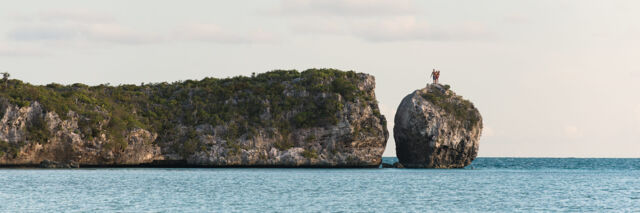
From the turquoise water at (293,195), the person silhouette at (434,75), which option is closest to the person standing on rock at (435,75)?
the person silhouette at (434,75)

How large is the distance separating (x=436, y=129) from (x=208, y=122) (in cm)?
3201

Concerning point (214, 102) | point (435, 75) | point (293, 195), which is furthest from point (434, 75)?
point (293, 195)

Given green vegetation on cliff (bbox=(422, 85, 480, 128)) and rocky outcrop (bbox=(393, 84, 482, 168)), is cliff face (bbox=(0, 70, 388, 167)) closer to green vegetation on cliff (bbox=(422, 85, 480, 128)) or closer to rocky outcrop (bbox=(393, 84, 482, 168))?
rocky outcrop (bbox=(393, 84, 482, 168))

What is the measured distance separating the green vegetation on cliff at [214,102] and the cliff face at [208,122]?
15 cm

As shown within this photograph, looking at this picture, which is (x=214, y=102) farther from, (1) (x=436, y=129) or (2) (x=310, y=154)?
(1) (x=436, y=129)

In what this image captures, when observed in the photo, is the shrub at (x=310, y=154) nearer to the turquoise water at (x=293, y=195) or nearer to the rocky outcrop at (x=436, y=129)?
the rocky outcrop at (x=436, y=129)

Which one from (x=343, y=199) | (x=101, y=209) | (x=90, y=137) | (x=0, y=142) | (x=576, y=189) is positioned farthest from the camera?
(x=90, y=137)

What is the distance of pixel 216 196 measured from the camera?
54.4 m

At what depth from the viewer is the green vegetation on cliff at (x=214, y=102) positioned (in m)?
102

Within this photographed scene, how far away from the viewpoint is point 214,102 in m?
114

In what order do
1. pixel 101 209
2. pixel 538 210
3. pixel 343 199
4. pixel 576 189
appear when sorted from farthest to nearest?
pixel 576 189, pixel 343 199, pixel 538 210, pixel 101 209

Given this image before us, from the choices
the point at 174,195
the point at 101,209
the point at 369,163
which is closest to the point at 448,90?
the point at 369,163

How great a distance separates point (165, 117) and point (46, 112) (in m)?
18.4

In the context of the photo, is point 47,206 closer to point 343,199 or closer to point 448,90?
point 343,199
